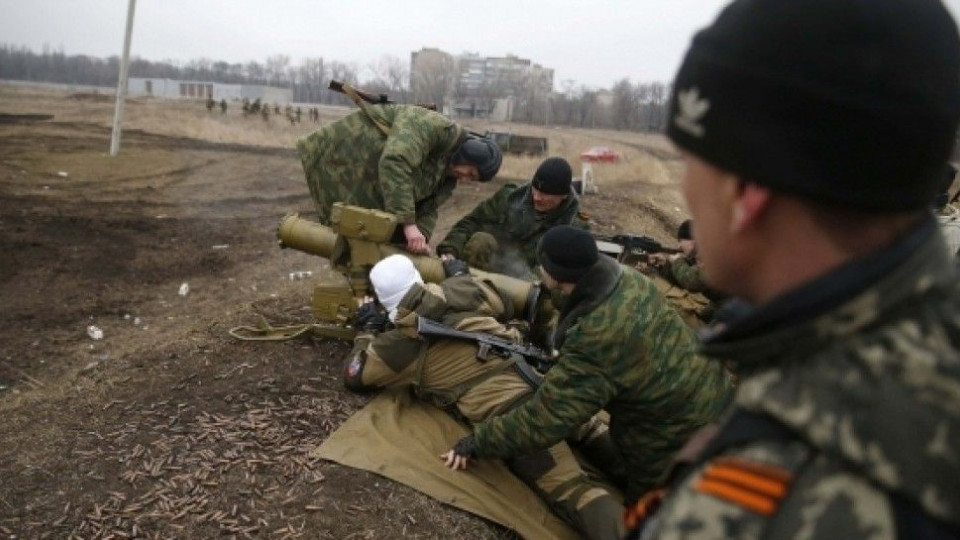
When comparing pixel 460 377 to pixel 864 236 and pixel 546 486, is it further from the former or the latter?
pixel 864 236

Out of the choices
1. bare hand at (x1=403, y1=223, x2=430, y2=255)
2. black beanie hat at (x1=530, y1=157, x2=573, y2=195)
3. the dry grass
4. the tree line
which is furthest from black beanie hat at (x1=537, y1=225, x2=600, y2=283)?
the tree line

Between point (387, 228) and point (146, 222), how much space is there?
7.78 metres

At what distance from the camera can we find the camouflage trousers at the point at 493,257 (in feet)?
19.3

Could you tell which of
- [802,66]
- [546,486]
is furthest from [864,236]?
[546,486]

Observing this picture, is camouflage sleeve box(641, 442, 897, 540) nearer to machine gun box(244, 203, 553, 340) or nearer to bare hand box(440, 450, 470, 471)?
bare hand box(440, 450, 470, 471)

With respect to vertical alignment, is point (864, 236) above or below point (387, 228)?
above

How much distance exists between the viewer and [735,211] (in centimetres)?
94

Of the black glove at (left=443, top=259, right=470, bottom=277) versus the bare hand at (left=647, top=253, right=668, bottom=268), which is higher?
the black glove at (left=443, top=259, right=470, bottom=277)

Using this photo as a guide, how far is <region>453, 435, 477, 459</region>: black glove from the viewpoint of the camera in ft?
12.1

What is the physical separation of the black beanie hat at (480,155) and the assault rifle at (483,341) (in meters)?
1.59

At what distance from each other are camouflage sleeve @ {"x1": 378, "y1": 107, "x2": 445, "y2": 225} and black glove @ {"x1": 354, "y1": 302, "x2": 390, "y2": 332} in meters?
0.72

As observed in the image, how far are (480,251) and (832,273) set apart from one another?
16.5 ft

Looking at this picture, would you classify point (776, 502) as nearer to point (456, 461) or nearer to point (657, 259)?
point (456, 461)

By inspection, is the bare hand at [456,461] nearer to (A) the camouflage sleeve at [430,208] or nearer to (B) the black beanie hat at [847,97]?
(A) the camouflage sleeve at [430,208]
